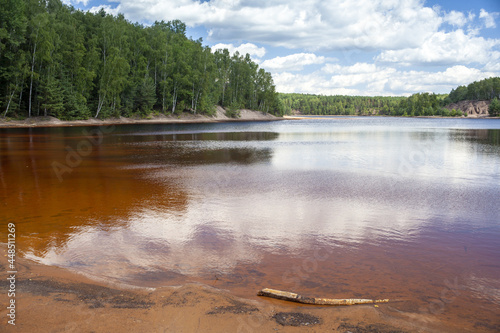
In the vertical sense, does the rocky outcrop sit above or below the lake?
above

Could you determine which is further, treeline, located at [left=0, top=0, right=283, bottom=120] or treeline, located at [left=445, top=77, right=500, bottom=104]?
treeline, located at [left=445, top=77, right=500, bottom=104]

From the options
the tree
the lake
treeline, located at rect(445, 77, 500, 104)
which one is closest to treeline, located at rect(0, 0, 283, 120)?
the lake

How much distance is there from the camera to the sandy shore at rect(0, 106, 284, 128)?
51.4 metres

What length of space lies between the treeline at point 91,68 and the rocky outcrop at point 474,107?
422 feet

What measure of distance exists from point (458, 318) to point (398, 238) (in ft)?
11.0

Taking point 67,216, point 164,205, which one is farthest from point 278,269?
point 67,216

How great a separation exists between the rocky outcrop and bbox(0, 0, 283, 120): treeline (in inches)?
5069

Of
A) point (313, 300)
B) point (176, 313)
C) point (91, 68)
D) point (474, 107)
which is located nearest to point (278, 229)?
point (313, 300)

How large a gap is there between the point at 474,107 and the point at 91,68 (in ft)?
577

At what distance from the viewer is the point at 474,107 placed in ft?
576

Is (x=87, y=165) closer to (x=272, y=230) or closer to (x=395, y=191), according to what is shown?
(x=272, y=230)

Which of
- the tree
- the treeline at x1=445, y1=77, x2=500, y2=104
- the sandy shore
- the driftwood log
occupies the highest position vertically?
the treeline at x1=445, y1=77, x2=500, y2=104

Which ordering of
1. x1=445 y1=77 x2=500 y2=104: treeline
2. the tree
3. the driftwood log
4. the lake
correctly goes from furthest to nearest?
x1=445 y1=77 x2=500 y2=104: treeline, the tree, the lake, the driftwood log

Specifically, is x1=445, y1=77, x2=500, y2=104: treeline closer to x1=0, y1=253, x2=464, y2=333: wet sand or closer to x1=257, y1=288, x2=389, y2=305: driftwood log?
x1=257, y1=288, x2=389, y2=305: driftwood log
